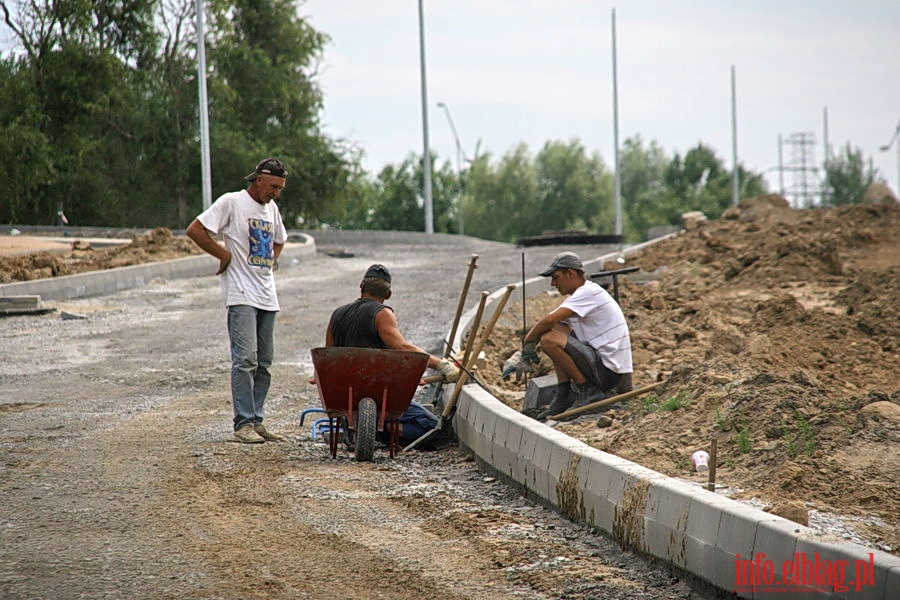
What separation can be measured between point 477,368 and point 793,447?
13.9 feet

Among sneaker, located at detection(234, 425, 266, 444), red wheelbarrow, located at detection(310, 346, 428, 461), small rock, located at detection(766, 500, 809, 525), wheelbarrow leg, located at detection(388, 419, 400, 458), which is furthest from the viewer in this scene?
sneaker, located at detection(234, 425, 266, 444)

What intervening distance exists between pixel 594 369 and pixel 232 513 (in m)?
3.69

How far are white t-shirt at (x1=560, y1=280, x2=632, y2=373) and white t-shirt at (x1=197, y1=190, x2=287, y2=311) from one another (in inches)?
88.7

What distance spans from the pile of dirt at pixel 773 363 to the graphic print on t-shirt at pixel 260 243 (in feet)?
7.93

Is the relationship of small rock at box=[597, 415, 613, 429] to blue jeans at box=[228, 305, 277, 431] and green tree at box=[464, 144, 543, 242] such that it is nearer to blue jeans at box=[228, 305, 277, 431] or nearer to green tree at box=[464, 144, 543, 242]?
blue jeans at box=[228, 305, 277, 431]

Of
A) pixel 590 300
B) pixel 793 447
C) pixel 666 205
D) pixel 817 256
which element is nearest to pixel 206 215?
pixel 590 300

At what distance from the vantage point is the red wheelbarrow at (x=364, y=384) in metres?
8.16

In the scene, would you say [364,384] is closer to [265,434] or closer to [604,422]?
[265,434]

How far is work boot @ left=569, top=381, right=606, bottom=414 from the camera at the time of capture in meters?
9.53

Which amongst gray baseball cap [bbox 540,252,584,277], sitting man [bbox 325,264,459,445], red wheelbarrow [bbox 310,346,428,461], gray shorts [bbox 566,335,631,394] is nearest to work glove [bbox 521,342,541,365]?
gray shorts [bbox 566,335,631,394]

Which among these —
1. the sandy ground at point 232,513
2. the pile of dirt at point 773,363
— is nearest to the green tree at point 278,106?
the pile of dirt at point 773,363

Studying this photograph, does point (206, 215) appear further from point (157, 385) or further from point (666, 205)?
point (666, 205)

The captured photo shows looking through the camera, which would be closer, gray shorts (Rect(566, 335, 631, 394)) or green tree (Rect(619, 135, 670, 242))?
gray shorts (Rect(566, 335, 631, 394))

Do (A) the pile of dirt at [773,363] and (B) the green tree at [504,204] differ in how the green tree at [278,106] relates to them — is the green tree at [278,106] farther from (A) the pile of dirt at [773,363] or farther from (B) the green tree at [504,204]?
(B) the green tree at [504,204]
